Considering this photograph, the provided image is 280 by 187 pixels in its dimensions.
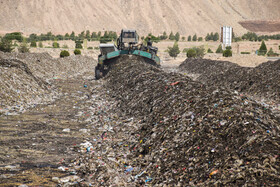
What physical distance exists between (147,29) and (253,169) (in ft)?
282

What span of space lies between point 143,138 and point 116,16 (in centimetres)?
8604

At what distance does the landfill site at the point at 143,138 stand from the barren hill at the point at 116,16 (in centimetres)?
6793

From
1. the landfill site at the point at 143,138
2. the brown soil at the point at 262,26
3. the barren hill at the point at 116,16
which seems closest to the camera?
the landfill site at the point at 143,138

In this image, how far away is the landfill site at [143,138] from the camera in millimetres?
4531

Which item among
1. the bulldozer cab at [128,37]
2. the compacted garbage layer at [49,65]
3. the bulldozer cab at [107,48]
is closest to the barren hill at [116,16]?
the compacted garbage layer at [49,65]

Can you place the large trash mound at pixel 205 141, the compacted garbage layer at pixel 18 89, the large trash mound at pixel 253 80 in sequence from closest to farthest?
the large trash mound at pixel 205 141 → the compacted garbage layer at pixel 18 89 → the large trash mound at pixel 253 80

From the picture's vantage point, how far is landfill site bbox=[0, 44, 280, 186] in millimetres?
4531

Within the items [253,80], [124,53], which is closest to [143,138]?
[253,80]

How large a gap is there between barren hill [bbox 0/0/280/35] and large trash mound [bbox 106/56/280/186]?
233 ft

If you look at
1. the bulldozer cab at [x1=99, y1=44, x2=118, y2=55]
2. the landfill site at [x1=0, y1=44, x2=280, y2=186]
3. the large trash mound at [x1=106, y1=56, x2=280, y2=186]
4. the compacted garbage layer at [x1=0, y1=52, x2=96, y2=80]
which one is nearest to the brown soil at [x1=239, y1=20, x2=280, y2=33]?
the compacted garbage layer at [x1=0, y1=52, x2=96, y2=80]

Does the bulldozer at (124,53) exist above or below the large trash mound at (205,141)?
above

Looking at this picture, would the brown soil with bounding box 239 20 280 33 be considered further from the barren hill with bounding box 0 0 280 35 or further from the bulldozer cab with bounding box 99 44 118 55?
the bulldozer cab with bounding box 99 44 118 55

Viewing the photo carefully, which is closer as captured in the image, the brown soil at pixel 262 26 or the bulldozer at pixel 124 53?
the bulldozer at pixel 124 53

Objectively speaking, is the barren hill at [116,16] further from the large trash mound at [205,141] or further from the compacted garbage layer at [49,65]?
the large trash mound at [205,141]
